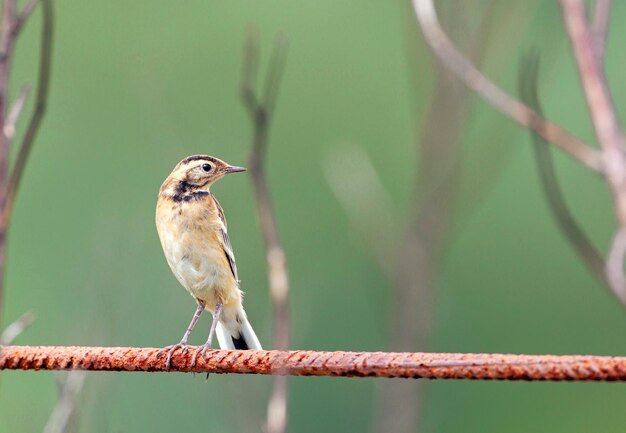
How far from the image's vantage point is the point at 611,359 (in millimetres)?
2252

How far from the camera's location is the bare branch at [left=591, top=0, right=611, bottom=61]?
2201 mm

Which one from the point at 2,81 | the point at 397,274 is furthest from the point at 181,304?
the point at 2,81

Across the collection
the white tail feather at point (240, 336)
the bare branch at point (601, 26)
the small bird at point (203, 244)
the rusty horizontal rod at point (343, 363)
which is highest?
the bare branch at point (601, 26)

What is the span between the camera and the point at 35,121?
2.73 metres

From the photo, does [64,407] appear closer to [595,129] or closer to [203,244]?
[595,129]

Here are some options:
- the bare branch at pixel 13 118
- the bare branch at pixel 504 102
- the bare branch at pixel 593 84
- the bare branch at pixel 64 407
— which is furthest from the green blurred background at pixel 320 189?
the bare branch at pixel 593 84

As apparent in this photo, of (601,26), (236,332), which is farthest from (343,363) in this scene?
(236,332)

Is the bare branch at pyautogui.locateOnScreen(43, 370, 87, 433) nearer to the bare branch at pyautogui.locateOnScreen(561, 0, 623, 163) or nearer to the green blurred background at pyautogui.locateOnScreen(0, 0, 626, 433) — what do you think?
the bare branch at pyautogui.locateOnScreen(561, 0, 623, 163)

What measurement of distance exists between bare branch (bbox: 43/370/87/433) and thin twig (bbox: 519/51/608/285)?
1308mm

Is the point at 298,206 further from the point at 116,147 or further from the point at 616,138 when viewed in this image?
the point at 616,138

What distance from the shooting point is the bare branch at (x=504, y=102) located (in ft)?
7.10

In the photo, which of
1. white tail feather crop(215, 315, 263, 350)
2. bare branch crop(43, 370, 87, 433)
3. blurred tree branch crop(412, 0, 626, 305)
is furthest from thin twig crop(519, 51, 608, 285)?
white tail feather crop(215, 315, 263, 350)

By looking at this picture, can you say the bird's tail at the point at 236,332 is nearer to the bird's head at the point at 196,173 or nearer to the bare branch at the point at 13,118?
the bird's head at the point at 196,173

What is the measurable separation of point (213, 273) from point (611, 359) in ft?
11.8
